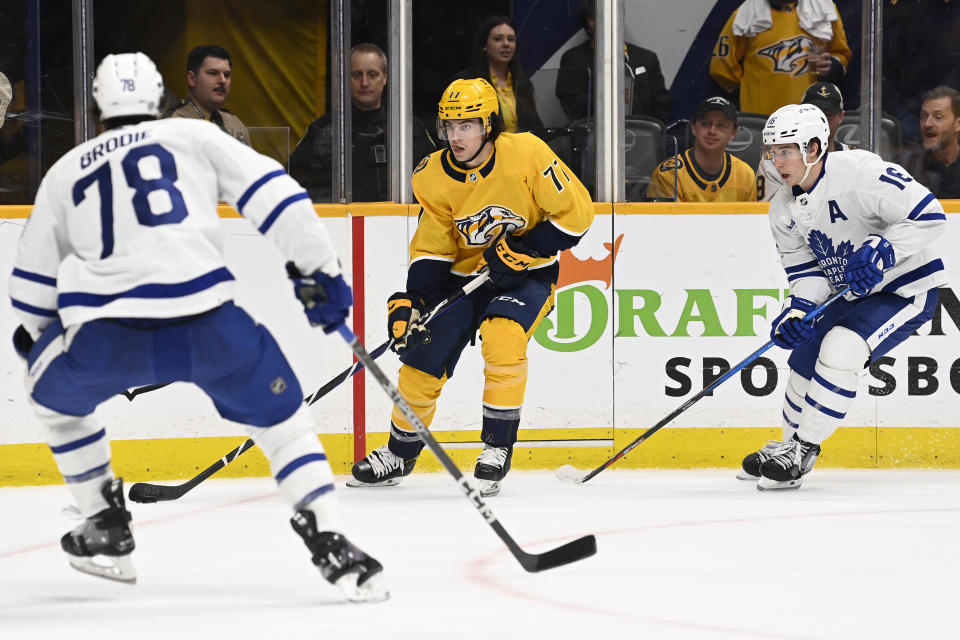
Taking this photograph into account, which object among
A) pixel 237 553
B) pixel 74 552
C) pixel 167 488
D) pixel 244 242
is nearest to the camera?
pixel 74 552

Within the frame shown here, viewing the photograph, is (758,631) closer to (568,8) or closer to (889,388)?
(889,388)

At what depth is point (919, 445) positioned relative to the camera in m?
4.46

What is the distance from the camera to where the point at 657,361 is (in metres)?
4.43

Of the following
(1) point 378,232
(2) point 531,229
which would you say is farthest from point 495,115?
(1) point 378,232

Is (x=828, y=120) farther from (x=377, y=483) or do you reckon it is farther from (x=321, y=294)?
(x=321, y=294)

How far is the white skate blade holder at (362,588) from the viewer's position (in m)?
2.38

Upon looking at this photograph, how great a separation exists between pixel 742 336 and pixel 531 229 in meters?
0.94

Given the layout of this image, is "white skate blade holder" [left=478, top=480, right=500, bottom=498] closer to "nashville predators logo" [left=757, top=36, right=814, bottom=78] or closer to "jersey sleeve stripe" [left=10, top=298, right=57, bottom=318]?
"jersey sleeve stripe" [left=10, top=298, right=57, bottom=318]

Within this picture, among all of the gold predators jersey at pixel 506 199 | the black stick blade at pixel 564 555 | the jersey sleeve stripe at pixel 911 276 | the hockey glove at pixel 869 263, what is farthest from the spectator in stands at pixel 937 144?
the black stick blade at pixel 564 555

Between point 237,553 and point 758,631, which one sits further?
point 237,553

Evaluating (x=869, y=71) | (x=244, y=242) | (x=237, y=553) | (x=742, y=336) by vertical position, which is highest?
(x=869, y=71)

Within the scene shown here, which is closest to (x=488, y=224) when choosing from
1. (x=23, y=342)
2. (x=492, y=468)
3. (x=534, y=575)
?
(x=492, y=468)

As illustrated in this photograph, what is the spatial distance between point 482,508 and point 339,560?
0.33 meters

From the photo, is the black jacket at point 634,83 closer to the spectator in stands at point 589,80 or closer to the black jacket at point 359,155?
the spectator in stands at point 589,80
